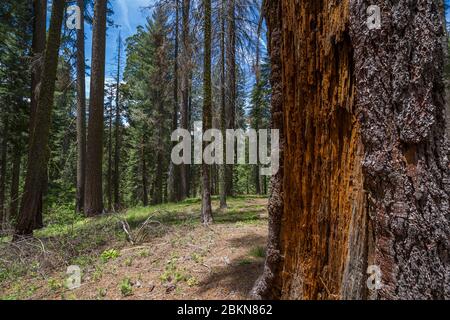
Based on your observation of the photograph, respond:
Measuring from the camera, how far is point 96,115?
9141 mm

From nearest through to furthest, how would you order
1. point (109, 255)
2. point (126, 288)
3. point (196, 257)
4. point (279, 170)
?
point (279, 170) → point (126, 288) → point (196, 257) → point (109, 255)

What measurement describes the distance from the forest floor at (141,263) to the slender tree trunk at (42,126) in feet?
3.27

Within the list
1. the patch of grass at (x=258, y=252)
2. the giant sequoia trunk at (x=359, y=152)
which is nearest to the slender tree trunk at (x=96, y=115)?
the patch of grass at (x=258, y=252)

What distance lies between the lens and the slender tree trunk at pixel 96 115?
9.10 metres

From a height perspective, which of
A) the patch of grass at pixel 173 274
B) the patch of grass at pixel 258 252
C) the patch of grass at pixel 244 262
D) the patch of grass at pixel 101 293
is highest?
the patch of grass at pixel 258 252

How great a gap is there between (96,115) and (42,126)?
3.10 metres

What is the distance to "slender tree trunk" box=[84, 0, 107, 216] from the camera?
910 cm

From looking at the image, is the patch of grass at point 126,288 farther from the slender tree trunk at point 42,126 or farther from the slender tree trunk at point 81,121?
the slender tree trunk at point 81,121

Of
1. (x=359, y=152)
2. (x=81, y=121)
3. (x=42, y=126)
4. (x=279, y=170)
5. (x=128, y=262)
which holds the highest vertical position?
(x=81, y=121)

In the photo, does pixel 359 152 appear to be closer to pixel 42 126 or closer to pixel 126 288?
pixel 126 288

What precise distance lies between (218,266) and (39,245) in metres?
3.76

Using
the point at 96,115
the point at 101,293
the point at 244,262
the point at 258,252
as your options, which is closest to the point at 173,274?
the point at 101,293

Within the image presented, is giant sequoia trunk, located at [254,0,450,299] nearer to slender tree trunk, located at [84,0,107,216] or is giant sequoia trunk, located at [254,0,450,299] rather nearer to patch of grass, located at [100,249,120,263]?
patch of grass, located at [100,249,120,263]
